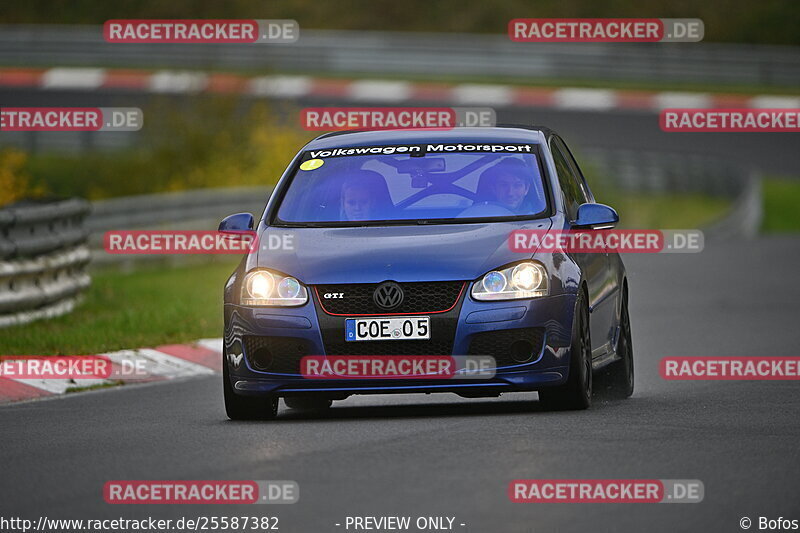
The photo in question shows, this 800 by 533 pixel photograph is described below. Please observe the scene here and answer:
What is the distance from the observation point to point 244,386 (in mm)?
10266

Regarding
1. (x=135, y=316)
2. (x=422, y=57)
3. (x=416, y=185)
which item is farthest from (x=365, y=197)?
(x=422, y=57)

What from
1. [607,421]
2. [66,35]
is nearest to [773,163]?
[66,35]

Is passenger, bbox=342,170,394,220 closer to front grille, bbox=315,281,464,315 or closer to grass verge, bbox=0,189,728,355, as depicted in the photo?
front grille, bbox=315,281,464,315

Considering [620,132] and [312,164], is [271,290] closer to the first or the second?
[312,164]

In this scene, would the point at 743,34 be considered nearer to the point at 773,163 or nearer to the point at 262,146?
the point at 773,163

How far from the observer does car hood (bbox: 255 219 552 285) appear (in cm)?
998

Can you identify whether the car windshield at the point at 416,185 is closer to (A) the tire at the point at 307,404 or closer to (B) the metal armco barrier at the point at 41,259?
(A) the tire at the point at 307,404

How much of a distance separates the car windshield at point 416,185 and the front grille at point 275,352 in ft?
2.99

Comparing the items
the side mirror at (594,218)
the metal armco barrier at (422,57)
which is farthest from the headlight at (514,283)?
the metal armco barrier at (422,57)

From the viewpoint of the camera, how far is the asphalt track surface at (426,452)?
283 inches

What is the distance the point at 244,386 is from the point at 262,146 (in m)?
24.6

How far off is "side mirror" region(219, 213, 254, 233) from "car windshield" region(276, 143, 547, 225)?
216 mm

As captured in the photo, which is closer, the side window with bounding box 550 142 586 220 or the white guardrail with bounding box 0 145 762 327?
the side window with bounding box 550 142 586 220

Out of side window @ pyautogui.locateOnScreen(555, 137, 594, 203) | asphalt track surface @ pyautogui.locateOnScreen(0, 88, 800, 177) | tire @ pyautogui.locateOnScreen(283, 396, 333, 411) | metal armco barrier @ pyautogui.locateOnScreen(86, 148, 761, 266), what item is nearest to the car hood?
tire @ pyautogui.locateOnScreen(283, 396, 333, 411)
